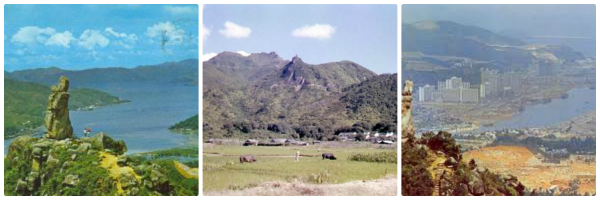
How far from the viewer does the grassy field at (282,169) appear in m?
12.9

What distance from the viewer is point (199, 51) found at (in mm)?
12883

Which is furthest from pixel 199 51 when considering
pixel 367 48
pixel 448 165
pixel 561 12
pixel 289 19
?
pixel 561 12

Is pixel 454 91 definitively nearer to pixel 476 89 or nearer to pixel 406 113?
pixel 476 89

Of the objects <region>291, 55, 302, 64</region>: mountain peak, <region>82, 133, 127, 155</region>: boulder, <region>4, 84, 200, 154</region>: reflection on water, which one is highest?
<region>291, 55, 302, 64</region>: mountain peak

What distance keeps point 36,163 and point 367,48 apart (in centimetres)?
476

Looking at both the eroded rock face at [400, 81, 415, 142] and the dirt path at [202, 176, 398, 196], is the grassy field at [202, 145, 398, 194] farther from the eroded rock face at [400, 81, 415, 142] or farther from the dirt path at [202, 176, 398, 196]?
the eroded rock face at [400, 81, 415, 142]

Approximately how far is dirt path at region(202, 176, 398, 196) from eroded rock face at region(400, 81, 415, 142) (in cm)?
63

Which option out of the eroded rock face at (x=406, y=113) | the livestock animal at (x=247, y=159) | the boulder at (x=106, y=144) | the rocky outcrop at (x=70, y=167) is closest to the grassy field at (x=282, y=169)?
the livestock animal at (x=247, y=159)

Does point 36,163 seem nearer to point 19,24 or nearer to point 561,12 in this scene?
point 19,24

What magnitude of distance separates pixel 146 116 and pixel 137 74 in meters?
0.59

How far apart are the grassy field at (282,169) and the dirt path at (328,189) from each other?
55 mm

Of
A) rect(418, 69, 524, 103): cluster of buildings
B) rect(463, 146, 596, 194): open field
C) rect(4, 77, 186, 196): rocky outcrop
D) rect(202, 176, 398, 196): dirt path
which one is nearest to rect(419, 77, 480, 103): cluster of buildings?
rect(418, 69, 524, 103): cluster of buildings

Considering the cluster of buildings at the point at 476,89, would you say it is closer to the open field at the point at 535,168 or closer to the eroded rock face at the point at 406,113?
the eroded rock face at the point at 406,113

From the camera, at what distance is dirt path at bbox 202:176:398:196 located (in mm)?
12883
